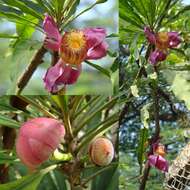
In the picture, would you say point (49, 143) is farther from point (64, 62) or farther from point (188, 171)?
point (188, 171)

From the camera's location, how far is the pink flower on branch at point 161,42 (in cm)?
94

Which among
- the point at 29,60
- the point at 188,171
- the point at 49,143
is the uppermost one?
the point at 29,60

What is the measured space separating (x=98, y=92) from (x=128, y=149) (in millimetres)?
180

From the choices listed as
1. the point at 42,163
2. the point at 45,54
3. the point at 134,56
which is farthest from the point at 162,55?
the point at 42,163

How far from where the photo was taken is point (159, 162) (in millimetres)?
929

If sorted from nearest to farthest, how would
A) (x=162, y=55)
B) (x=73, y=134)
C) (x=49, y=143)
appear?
(x=49, y=143), (x=73, y=134), (x=162, y=55)

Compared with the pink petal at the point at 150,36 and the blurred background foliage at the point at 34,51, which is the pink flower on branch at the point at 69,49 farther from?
the pink petal at the point at 150,36

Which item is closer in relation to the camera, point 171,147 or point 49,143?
point 49,143

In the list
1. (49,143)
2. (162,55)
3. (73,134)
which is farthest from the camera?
(162,55)

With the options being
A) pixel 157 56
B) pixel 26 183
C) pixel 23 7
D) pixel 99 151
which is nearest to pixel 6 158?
pixel 26 183

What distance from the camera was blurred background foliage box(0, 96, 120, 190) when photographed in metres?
0.78

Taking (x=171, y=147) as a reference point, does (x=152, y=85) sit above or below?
above

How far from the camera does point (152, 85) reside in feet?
3.15

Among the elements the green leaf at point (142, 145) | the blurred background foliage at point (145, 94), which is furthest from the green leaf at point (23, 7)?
the green leaf at point (142, 145)
